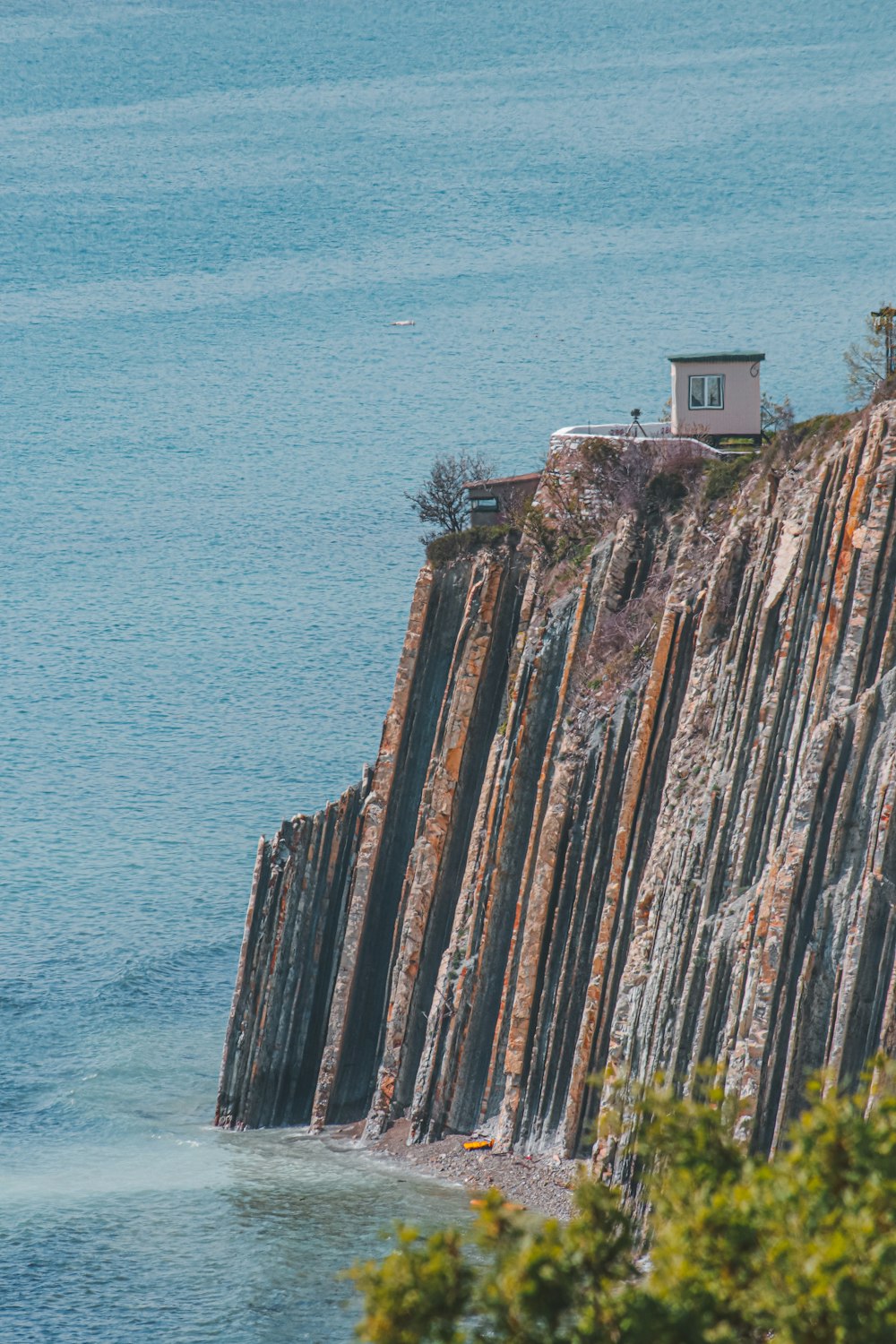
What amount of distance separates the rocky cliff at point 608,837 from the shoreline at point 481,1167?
54 cm

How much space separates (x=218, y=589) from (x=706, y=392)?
81234 millimetres

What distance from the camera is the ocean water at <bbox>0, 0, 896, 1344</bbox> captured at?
1999 inches

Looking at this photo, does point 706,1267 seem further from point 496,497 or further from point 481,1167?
point 496,497

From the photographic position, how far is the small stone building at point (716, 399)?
191ft

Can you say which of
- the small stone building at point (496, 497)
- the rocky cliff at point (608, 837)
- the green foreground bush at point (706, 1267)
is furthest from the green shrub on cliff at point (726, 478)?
the green foreground bush at point (706, 1267)

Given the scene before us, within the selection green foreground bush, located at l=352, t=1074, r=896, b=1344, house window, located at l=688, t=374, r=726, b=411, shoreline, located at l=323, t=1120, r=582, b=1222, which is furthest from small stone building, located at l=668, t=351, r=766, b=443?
green foreground bush, located at l=352, t=1074, r=896, b=1344

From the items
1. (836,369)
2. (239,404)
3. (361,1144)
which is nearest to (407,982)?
(361,1144)

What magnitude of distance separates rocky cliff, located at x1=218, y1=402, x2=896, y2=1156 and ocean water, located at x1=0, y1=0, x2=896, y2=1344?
3.62 meters

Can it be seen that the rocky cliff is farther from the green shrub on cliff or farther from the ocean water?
the ocean water

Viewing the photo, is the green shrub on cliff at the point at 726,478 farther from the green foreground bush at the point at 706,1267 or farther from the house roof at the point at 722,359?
the green foreground bush at the point at 706,1267

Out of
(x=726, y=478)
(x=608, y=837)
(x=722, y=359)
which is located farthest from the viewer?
(x=722, y=359)

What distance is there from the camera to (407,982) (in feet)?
181

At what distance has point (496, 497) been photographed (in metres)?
61.1

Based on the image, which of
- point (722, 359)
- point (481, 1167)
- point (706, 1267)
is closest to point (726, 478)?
point (722, 359)
